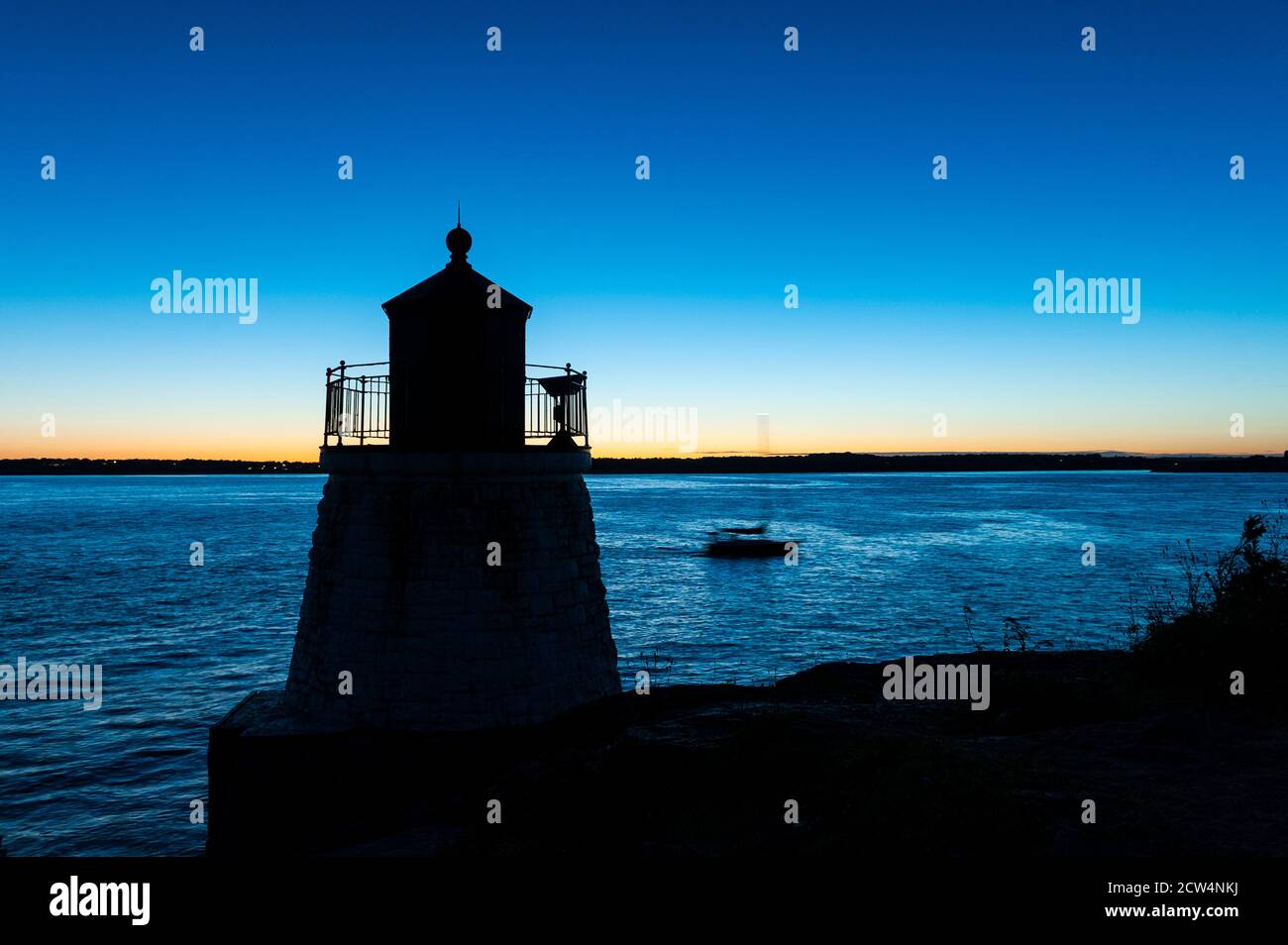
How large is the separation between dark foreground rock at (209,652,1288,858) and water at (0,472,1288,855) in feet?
22.7

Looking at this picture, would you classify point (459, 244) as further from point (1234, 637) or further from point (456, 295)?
point (1234, 637)

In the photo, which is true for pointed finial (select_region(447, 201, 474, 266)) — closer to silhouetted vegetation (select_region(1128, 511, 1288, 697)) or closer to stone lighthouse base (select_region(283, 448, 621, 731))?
stone lighthouse base (select_region(283, 448, 621, 731))

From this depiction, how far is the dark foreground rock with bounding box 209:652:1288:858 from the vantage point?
630 cm

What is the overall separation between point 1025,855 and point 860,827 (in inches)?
48.0

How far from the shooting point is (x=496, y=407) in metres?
11.0

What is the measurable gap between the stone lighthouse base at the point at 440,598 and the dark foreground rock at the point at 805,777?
44 cm

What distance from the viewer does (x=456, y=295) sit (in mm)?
10742

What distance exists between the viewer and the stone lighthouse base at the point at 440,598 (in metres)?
10.6

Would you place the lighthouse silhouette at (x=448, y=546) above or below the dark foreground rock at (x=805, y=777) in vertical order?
above

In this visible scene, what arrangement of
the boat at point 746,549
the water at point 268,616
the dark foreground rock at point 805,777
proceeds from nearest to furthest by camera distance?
the dark foreground rock at point 805,777, the water at point 268,616, the boat at point 746,549

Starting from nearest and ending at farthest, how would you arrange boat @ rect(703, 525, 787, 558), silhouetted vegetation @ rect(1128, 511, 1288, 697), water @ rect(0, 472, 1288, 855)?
silhouetted vegetation @ rect(1128, 511, 1288, 697) → water @ rect(0, 472, 1288, 855) → boat @ rect(703, 525, 787, 558)

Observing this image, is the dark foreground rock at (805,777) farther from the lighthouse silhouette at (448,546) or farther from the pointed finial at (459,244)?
the pointed finial at (459,244)

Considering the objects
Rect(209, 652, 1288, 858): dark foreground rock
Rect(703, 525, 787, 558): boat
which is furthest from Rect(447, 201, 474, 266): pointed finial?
Rect(703, 525, 787, 558): boat

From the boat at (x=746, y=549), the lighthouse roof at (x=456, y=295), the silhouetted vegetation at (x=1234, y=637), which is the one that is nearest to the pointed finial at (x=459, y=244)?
the lighthouse roof at (x=456, y=295)
